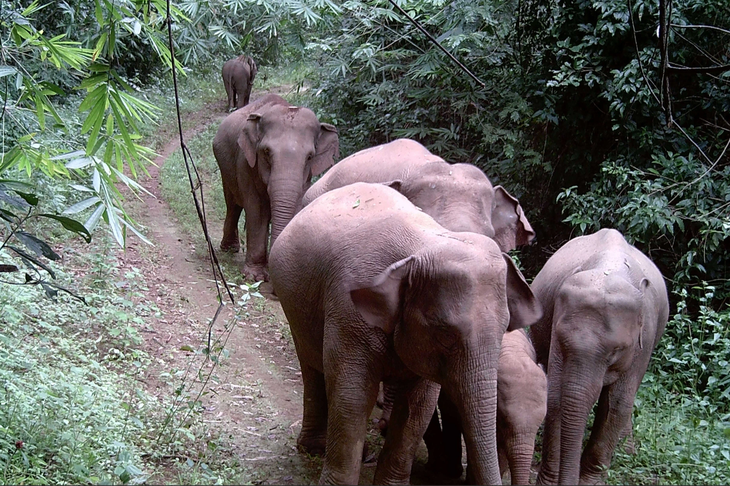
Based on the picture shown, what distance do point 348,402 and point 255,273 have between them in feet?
21.0

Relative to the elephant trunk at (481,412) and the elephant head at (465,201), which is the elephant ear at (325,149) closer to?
the elephant head at (465,201)

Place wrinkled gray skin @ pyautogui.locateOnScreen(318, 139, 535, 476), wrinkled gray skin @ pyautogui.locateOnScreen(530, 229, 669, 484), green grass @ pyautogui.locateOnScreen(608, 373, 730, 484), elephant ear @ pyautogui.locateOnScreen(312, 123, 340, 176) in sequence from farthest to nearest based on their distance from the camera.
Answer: elephant ear @ pyautogui.locateOnScreen(312, 123, 340, 176) < wrinkled gray skin @ pyautogui.locateOnScreen(318, 139, 535, 476) < green grass @ pyautogui.locateOnScreen(608, 373, 730, 484) < wrinkled gray skin @ pyautogui.locateOnScreen(530, 229, 669, 484)

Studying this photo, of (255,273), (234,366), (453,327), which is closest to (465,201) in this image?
(453,327)

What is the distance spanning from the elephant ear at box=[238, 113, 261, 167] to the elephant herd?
383 centimetres

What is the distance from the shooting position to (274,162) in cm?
1075

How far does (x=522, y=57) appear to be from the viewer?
1095 centimetres

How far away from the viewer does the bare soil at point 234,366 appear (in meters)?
5.84

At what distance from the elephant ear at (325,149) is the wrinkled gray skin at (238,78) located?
11.3m

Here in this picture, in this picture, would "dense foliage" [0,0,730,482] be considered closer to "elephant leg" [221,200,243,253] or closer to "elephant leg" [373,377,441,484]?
"elephant leg" [373,377,441,484]

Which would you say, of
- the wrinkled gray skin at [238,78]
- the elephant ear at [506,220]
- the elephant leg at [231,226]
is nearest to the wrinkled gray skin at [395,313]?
the elephant ear at [506,220]

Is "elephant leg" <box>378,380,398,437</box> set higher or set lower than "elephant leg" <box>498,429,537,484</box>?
lower

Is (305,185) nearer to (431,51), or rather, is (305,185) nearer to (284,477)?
(431,51)

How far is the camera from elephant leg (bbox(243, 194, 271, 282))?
36.5ft

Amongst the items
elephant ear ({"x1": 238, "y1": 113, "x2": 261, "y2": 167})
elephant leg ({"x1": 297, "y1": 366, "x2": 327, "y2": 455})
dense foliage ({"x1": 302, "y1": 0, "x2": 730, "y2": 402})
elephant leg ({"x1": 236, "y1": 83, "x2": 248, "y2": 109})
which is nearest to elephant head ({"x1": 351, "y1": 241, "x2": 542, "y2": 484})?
elephant leg ({"x1": 297, "y1": 366, "x2": 327, "y2": 455})
